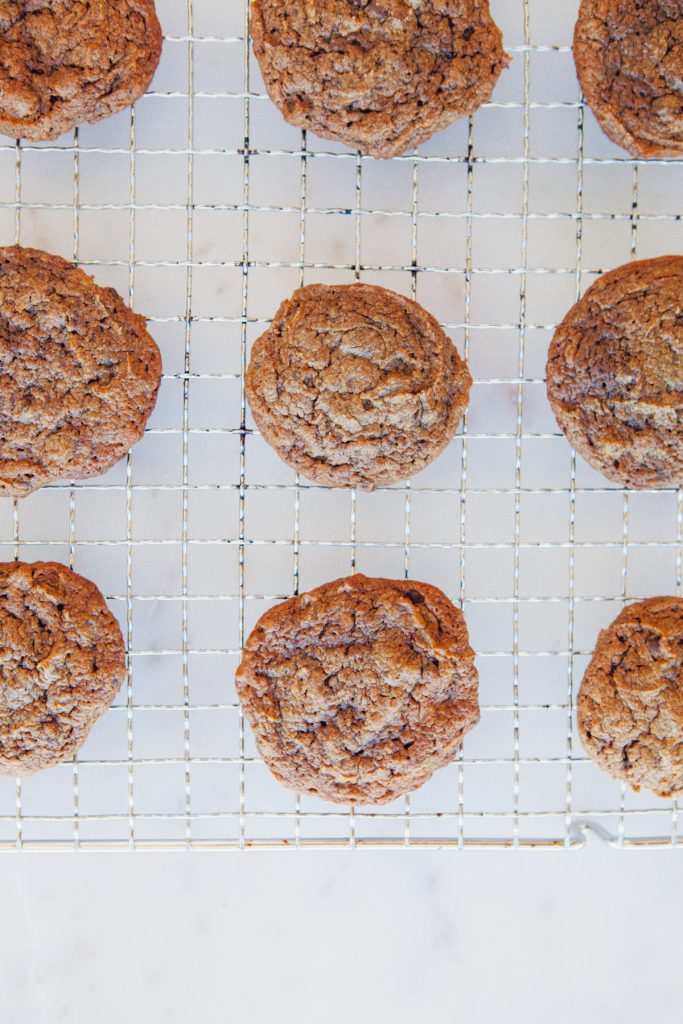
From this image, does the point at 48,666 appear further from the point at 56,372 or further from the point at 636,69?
the point at 636,69

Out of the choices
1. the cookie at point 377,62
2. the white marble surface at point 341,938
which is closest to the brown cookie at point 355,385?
the cookie at point 377,62

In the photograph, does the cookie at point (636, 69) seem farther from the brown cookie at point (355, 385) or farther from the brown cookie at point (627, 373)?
the brown cookie at point (355, 385)

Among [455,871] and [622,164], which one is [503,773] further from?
[622,164]

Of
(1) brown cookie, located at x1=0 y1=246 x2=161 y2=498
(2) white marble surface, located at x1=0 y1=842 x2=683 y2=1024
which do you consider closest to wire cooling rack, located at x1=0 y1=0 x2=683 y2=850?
(2) white marble surface, located at x1=0 y1=842 x2=683 y2=1024

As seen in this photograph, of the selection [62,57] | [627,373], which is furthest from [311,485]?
[62,57]

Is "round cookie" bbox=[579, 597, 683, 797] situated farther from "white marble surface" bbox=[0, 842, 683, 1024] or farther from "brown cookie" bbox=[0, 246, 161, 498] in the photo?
"brown cookie" bbox=[0, 246, 161, 498]

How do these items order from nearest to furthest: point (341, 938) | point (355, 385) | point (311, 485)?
1. point (355, 385)
2. point (311, 485)
3. point (341, 938)
